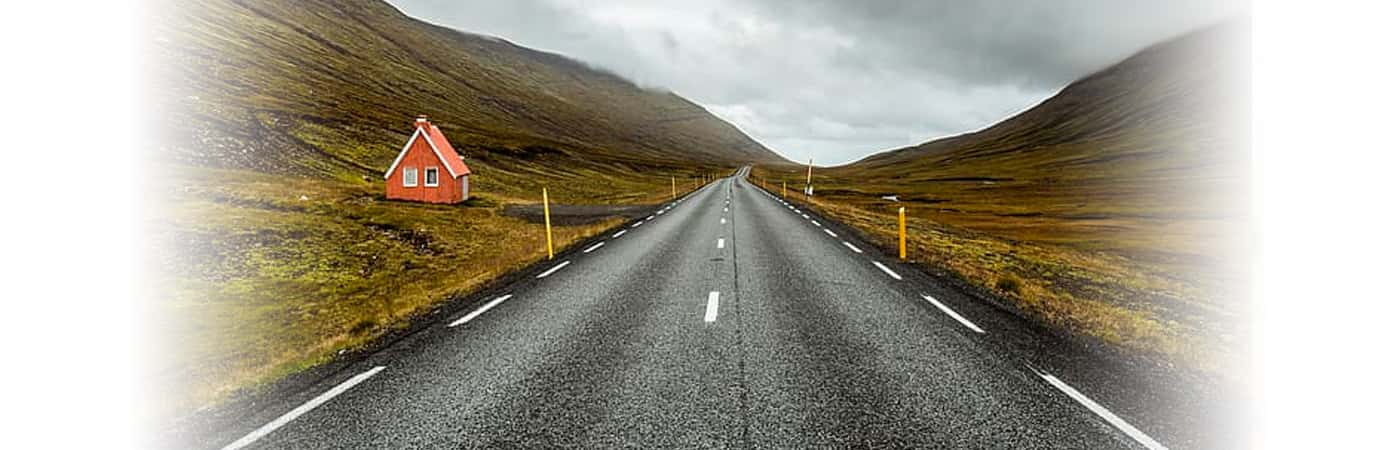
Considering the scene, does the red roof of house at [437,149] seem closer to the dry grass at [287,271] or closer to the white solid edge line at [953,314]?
the dry grass at [287,271]

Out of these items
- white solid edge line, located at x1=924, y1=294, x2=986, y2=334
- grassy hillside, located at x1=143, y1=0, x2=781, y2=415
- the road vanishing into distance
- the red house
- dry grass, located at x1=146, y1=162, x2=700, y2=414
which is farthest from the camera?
the red house

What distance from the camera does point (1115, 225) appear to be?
56781mm

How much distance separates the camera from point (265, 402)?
6.06 m

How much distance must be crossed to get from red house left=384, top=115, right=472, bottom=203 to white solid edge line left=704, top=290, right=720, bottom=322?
41542 millimetres

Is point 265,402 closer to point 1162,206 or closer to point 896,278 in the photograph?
point 896,278

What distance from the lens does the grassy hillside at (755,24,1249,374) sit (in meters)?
10.2

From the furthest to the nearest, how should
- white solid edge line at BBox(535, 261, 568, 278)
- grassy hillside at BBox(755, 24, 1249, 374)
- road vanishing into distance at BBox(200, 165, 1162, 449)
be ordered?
white solid edge line at BBox(535, 261, 568, 278) < grassy hillside at BBox(755, 24, 1249, 374) < road vanishing into distance at BBox(200, 165, 1162, 449)

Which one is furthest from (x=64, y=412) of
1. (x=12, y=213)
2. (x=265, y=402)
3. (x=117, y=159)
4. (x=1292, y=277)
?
(x=117, y=159)

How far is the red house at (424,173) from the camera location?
47688 mm

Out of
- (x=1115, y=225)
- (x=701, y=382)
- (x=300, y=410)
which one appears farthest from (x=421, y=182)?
(x=1115, y=225)

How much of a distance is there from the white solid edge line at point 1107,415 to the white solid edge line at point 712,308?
4.26m

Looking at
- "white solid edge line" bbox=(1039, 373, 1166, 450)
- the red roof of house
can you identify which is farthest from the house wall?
"white solid edge line" bbox=(1039, 373, 1166, 450)

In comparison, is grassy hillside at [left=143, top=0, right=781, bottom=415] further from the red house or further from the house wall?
the red house

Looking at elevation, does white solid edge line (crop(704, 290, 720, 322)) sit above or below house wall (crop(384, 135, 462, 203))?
below
